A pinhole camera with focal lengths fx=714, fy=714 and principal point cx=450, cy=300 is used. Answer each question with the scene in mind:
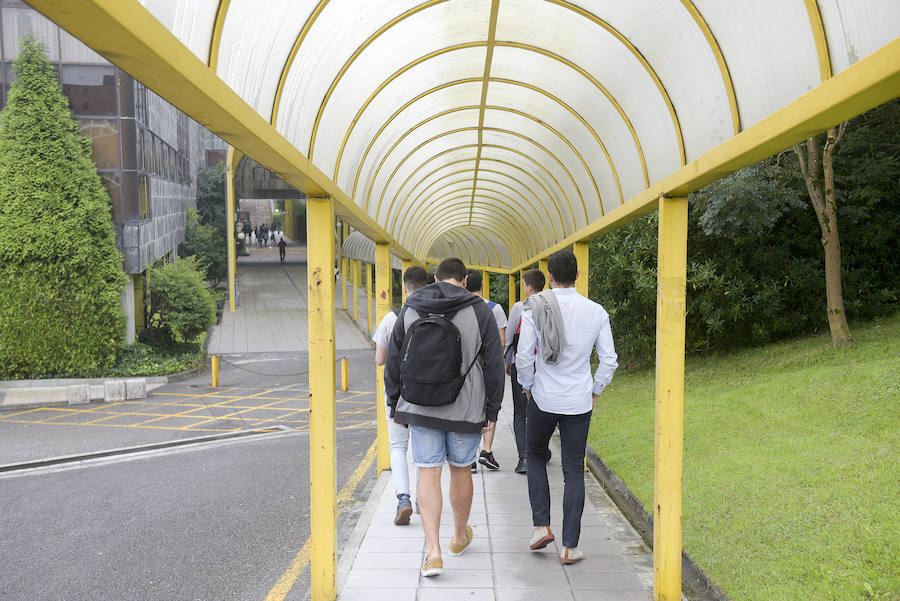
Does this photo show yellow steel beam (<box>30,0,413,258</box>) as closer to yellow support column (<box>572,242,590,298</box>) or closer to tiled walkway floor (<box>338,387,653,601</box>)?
tiled walkway floor (<box>338,387,653,601</box>)

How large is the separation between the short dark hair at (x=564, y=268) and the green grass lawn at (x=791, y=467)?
2073 mm

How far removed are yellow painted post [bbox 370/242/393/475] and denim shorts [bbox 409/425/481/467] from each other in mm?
2524

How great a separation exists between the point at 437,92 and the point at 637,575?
380 cm

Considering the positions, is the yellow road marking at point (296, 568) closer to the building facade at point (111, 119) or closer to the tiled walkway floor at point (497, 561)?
the tiled walkway floor at point (497, 561)

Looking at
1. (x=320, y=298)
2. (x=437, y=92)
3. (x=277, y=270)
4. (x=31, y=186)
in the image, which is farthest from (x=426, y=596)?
(x=277, y=270)

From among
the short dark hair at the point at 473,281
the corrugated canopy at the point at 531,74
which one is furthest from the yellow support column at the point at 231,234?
the short dark hair at the point at 473,281

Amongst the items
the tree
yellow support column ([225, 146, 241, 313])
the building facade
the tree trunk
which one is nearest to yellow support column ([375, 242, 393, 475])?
the tree trunk

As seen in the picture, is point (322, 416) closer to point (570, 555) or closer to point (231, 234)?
point (570, 555)

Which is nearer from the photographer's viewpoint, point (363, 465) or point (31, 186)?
point (363, 465)

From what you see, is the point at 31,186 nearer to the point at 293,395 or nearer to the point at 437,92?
the point at 293,395

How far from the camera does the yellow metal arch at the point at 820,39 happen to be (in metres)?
2.31

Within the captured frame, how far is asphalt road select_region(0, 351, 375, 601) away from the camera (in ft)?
16.3

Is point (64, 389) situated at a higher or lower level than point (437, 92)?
lower

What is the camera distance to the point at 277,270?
147 feet
